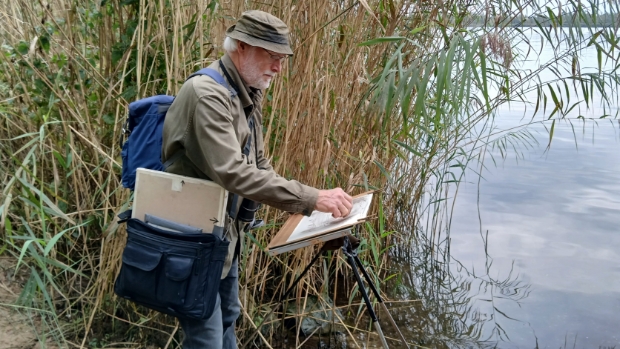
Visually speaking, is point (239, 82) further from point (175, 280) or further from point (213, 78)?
point (175, 280)

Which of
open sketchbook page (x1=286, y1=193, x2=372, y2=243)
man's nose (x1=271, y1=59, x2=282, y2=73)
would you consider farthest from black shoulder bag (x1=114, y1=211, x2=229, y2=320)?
man's nose (x1=271, y1=59, x2=282, y2=73)

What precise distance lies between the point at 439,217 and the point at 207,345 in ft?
11.4

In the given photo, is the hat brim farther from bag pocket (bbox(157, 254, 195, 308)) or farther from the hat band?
bag pocket (bbox(157, 254, 195, 308))

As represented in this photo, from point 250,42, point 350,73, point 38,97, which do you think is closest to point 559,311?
point 350,73

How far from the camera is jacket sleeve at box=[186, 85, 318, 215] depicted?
1.59 m

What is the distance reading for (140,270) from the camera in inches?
67.4

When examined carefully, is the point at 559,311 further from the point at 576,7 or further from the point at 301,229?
the point at 301,229

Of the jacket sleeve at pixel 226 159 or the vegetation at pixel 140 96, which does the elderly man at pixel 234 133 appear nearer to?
the jacket sleeve at pixel 226 159

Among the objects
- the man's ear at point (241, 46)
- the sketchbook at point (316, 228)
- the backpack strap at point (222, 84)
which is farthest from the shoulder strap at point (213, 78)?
the sketchbook at point (316, 228)

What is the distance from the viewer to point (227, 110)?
5.44 ft

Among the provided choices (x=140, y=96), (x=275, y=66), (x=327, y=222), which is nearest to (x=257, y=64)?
(x=275, y=66)

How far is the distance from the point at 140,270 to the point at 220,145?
46 cm

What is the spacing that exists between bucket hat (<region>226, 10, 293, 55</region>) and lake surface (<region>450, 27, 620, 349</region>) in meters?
2.41

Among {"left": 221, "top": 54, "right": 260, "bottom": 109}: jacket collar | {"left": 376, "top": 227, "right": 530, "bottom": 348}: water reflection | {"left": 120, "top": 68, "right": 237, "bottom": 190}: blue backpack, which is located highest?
{"left": 221, "top": 54, "right": 260, "bottom": 109}: jacket collar
